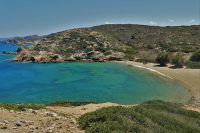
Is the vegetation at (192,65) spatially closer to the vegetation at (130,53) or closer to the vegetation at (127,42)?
the vegetation at (127,42)

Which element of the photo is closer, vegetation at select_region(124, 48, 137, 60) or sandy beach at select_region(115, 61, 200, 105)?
sandy beach at select_region(115, 61, 200, 105)

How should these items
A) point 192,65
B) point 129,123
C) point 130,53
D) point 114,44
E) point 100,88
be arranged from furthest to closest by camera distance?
1. point 114,44
2. point 130,53
3. point 192,65
4. point 100,88
5. point 129,123

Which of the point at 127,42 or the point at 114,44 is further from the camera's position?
the point at 127,42

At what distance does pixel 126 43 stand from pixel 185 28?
36061mm

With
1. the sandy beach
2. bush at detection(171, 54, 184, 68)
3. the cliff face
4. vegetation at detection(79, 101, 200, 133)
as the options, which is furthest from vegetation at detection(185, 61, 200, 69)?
vegetation at detection(79, 101, 200, 133)

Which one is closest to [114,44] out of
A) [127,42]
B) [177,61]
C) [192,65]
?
[127,42]

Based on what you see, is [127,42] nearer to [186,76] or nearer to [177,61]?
[177,61]

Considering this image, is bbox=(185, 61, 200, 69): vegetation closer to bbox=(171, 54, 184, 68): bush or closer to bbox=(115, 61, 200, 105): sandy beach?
bbox=(171, 54, 184, 68): bush

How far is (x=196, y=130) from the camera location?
696 inches

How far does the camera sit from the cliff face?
104 m

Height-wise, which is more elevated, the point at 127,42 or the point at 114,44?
the point at 127,42

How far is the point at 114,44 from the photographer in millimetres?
117688

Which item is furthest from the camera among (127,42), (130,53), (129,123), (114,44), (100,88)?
(127,42)

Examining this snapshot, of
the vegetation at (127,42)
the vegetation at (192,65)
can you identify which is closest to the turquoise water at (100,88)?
the vegetation at (192,65)
